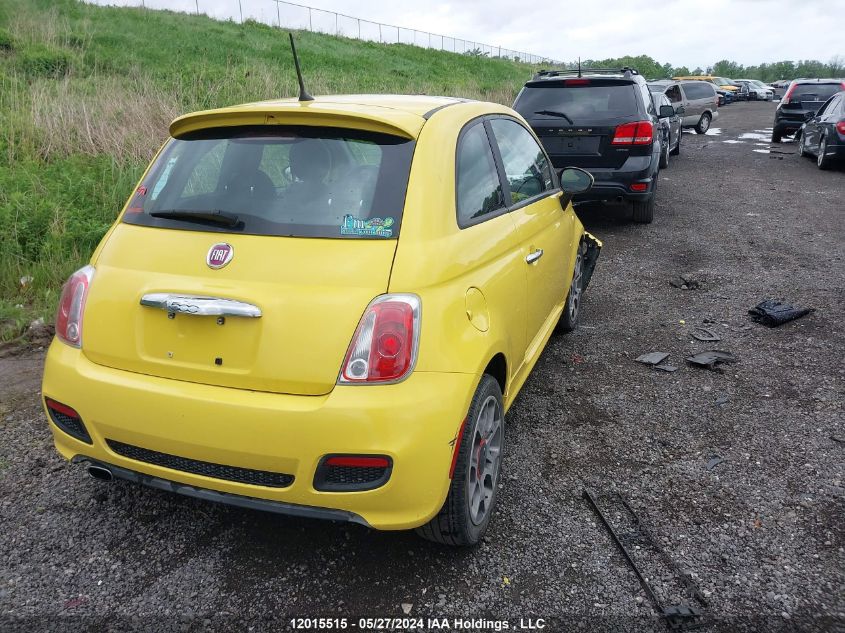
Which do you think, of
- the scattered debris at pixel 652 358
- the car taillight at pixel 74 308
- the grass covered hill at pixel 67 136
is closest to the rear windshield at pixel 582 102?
the scattered debris at pixel 652 358

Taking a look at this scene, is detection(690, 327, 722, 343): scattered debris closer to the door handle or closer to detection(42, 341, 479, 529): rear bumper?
the door handle

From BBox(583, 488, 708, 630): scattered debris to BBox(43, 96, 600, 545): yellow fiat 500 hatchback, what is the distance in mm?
573

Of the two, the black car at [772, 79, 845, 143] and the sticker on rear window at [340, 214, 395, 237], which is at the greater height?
the black car at [772, 79, 845, 143]

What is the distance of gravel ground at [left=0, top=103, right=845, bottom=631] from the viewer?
2426 millimetres

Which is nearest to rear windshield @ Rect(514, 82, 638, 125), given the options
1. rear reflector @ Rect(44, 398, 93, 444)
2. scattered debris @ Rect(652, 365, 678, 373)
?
scattered debris @ Rect(652, 365, 678, 373)

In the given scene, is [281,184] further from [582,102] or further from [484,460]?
[582,102]

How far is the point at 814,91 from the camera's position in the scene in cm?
1789

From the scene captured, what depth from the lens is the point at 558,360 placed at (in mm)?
4781

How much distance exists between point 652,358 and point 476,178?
2.49 meters

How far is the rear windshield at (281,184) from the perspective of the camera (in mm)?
2465

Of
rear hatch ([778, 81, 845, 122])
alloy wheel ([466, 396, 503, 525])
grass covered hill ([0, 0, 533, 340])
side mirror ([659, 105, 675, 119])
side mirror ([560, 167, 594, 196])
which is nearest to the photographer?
alloy wheel ([466, 396, 503, 525])

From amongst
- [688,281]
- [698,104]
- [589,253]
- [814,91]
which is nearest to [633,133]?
[688,281]

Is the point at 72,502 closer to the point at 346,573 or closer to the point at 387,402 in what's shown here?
the point at 346,573

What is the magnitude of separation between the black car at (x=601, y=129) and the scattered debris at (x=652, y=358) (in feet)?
11.9
